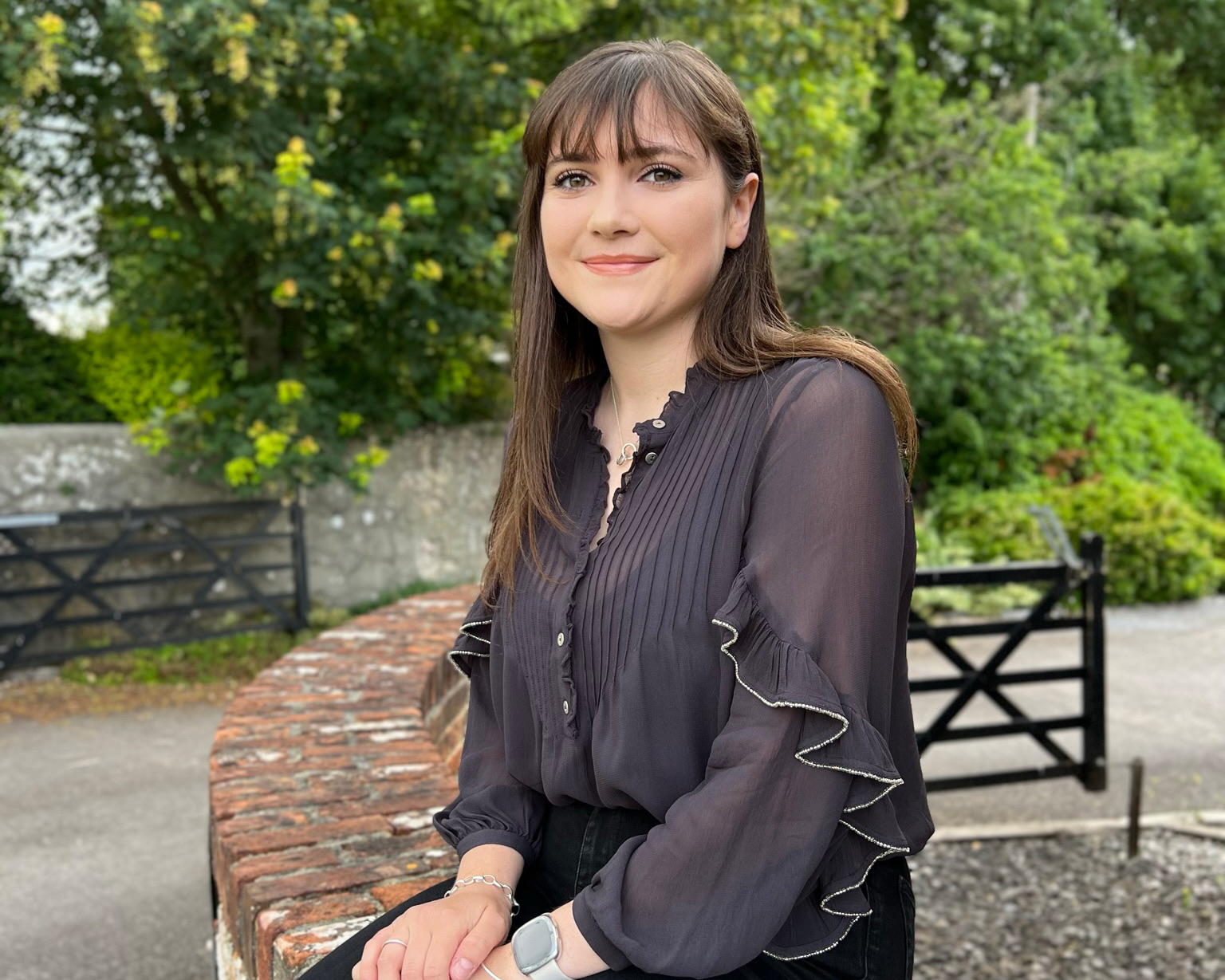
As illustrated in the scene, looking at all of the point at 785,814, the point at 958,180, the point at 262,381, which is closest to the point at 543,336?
the point at 785,814

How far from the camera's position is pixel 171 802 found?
530cm

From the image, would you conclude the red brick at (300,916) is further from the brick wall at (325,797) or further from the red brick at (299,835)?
the red brick at (299,835)

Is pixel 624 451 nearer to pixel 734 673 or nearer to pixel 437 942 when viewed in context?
pixel 734 673

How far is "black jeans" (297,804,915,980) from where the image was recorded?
1.38m

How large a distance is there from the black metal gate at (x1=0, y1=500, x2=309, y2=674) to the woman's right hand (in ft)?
22.8

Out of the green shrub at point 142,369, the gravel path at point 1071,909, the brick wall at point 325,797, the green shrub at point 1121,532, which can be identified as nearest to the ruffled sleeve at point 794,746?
the brick wall at point 325,797

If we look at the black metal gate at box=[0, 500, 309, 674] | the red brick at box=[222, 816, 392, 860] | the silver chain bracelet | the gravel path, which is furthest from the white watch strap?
Result: the black metal gate at box=[0, 500, 309, 674]

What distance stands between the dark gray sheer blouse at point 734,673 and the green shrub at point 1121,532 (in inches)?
352

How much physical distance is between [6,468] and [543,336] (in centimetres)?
741

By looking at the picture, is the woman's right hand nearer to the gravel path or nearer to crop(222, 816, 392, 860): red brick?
crop(222, 816, 392, 860): red brick

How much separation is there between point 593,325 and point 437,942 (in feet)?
3.09

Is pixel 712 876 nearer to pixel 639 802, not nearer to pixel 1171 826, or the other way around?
pixel 639 802

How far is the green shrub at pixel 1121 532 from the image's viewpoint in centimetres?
990

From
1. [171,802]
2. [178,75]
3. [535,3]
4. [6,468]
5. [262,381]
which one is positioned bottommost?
[171,802]
